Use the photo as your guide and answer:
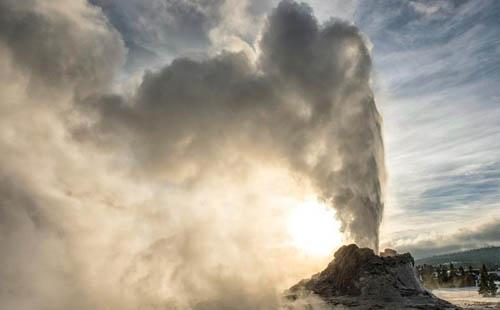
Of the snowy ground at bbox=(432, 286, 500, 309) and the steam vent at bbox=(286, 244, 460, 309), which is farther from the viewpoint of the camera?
the snowy ground at bbox=(432, 286, 500, 309)

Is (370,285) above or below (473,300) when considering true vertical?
above

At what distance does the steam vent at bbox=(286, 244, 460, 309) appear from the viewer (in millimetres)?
50406

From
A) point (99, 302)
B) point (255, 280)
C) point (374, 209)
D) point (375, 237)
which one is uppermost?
point (374, 209)

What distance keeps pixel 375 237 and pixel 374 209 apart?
5019 mm

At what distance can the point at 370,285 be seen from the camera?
54219 mm

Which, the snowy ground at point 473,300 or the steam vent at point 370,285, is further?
the snowy ground at point 473,300

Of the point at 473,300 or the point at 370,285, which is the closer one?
the point at 370,285

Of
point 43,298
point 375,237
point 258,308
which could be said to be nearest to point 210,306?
point 258,308

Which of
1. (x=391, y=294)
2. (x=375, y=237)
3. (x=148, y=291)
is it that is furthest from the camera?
(x=148, y=291)

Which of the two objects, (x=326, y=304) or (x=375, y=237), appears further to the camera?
(x=375, y=237)

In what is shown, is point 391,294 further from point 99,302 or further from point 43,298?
point 43,298

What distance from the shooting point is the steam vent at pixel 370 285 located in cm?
5041

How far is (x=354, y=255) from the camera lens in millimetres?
59219

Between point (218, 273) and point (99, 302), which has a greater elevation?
point (218, 273)
